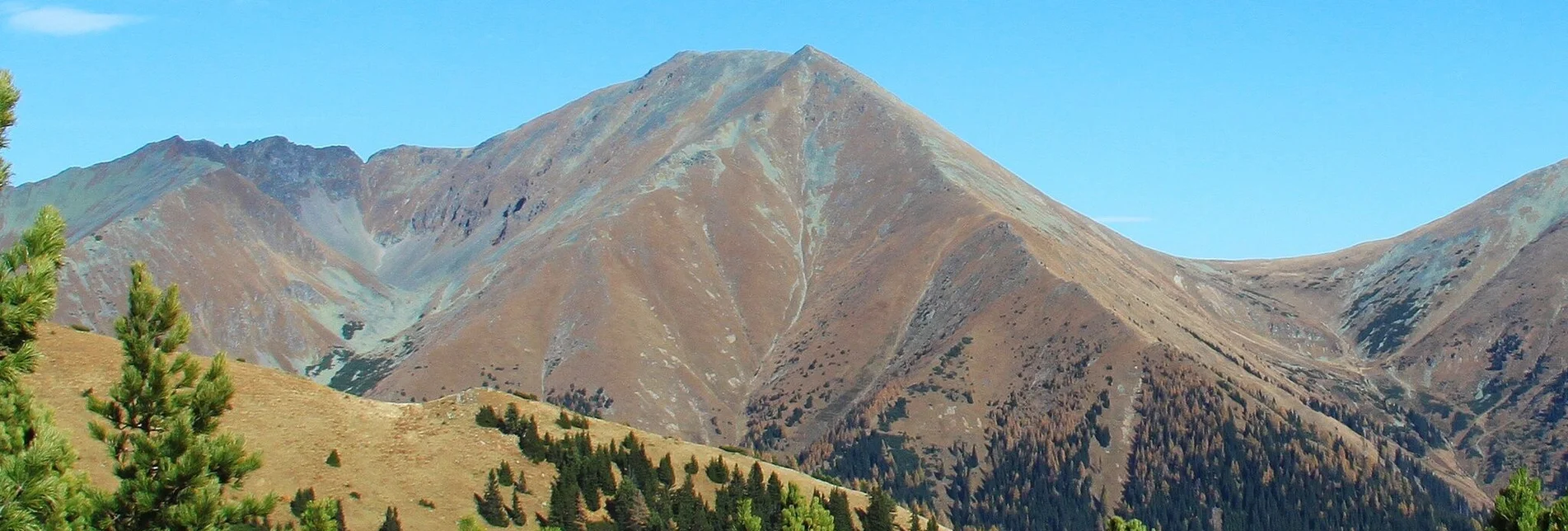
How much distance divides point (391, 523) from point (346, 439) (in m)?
14.4

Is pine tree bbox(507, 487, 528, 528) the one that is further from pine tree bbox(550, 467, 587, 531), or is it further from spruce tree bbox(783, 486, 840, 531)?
spruce tree bbox(783, 486, 840, 531)

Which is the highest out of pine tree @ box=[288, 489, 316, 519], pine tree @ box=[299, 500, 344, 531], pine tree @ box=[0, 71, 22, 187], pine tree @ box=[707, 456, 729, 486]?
pine tree @ box=[0, 71, 22, 187]

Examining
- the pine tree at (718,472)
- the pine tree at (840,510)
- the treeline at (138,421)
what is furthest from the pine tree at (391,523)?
the treeline at (138,421)

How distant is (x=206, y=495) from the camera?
29.2 metres

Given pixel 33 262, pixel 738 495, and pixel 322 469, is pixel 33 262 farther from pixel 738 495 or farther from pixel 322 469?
pixel 738 495

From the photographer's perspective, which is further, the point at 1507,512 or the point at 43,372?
the point at 43,372

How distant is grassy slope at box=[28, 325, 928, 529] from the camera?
3494 inches

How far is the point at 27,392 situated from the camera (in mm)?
26406

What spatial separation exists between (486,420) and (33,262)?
3452 inches

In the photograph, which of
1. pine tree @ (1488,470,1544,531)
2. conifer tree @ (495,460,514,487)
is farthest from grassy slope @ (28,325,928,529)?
pine tree @ (1488,470,1544,531)

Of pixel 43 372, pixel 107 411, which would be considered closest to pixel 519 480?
pixel 43 372

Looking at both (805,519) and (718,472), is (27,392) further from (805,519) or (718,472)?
(718,472)

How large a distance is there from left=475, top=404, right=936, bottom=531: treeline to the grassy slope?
1.56 metres

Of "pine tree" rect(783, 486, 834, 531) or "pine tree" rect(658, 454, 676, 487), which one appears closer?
"pine tree" rect(783, 486, 834, 531)
